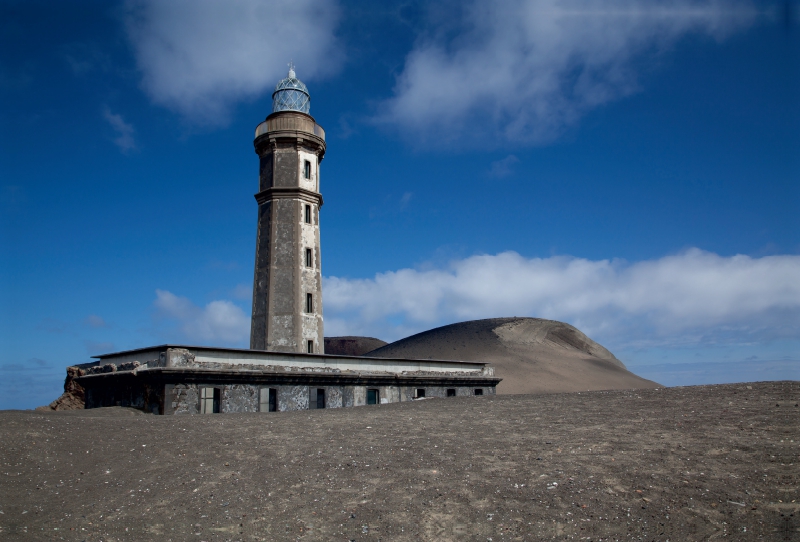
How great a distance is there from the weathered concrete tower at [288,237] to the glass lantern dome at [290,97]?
15 cm

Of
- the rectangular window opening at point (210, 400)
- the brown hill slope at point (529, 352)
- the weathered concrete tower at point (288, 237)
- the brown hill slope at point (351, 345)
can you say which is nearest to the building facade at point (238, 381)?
the rectangular window opening at point (210, 400)

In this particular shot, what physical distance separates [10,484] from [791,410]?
1795cm

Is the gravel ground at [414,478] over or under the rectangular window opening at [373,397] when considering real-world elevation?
under

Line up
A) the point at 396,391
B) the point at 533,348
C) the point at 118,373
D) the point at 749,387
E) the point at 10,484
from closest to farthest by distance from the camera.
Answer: the point at 10,484 < the point at 749,387 < the point at 118,373 < the point at 396,391 < the point at 533,348

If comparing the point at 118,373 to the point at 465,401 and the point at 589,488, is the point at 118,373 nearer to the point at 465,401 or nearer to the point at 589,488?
the point at 465,401

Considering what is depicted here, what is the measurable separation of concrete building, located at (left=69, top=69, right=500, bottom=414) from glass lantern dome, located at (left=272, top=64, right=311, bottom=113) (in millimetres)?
58

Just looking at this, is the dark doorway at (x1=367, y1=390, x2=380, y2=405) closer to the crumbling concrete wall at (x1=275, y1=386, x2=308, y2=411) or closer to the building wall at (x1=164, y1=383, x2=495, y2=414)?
the building wall at (x1=164, y1=383, x2=495, y2=414)

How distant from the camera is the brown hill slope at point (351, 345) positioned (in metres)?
82.8

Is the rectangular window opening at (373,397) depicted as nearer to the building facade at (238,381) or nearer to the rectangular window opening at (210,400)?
the building facade at (238,381)

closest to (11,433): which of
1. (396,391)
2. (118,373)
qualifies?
(118,373)

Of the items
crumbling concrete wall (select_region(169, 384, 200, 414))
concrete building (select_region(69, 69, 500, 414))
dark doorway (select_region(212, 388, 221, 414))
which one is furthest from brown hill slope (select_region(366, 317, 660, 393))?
crumbling concrete wall (select_region(169, 384, 200, 414))

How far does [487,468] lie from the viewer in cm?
1117

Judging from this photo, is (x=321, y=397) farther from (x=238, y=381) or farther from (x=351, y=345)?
(x=351, y=345)

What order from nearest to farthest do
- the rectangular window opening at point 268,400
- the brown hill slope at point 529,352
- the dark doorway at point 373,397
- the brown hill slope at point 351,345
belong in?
the rectangular window opening at point 268,400 < the dark doorway at point 373,397 < the brown hill slope at point 529,352 < the brown hill slope at point 351,345
